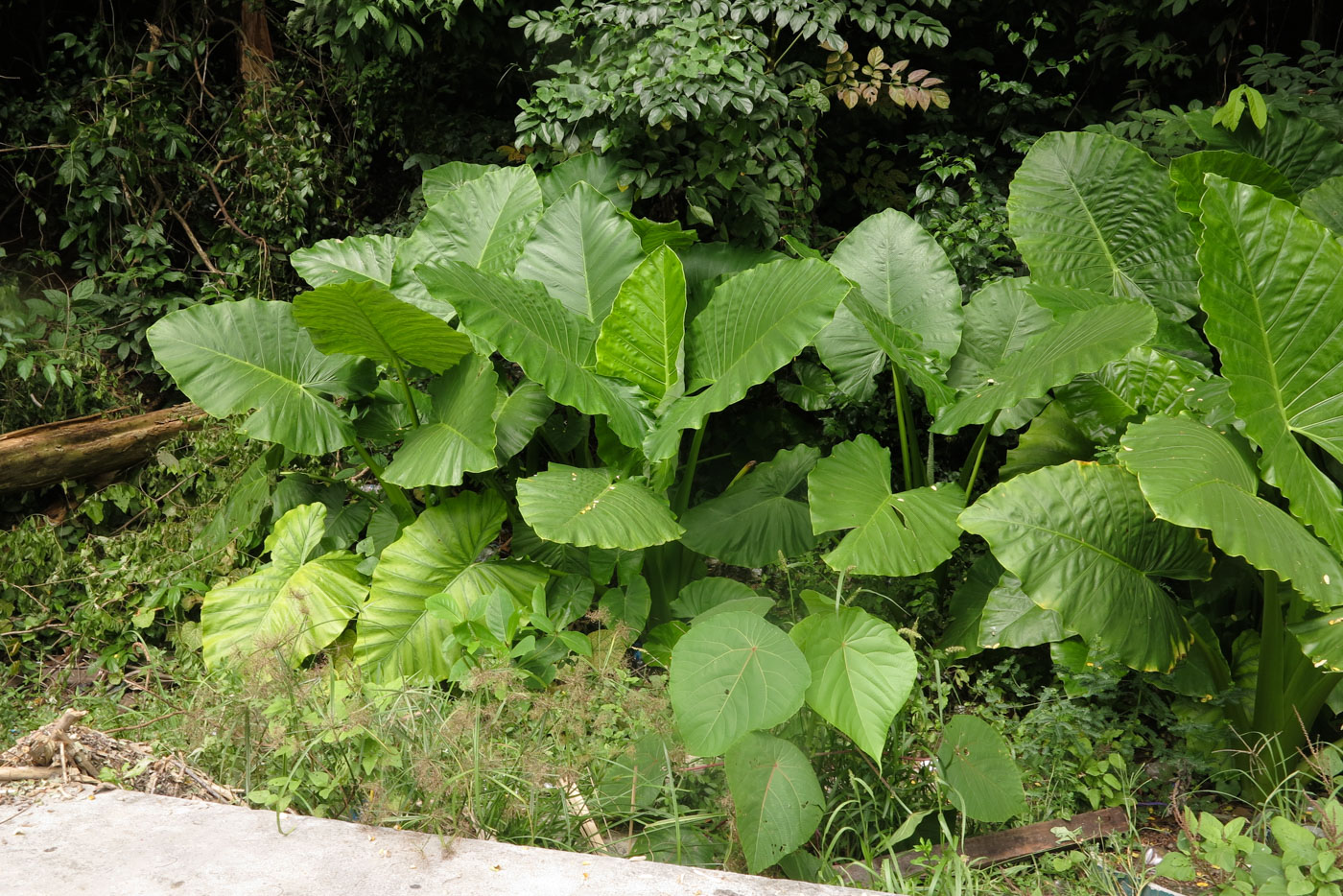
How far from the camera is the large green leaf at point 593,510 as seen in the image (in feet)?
7.49

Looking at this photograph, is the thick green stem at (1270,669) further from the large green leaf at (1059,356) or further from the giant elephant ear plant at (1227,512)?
the large green leaf at (1059,356)

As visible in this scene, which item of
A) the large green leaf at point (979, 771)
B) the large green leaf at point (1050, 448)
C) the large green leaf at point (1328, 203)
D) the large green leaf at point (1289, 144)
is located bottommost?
the large green leaf at point (979, 771)

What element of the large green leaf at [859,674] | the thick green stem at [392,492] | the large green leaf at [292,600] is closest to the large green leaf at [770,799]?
the large green leaf at [859,674]

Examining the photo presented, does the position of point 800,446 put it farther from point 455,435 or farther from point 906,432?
point 455,435

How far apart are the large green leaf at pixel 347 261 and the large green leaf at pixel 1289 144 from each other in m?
2.67

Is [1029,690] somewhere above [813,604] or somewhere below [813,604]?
below

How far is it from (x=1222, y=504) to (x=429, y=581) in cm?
197

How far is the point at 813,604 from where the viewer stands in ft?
7.38

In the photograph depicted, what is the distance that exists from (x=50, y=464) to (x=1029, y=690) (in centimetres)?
362

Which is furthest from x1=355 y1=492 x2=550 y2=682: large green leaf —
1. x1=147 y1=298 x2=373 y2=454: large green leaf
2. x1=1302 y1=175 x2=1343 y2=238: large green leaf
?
x1=1302 y1=175 x2=1343 y2=238: large green leaf

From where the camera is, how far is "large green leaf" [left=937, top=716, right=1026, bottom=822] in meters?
1.80

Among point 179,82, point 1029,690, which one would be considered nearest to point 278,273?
point 179,82

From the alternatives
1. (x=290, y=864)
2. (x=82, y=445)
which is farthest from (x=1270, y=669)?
(x=82, y=445)

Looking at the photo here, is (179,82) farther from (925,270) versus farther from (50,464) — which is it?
(925,270)
